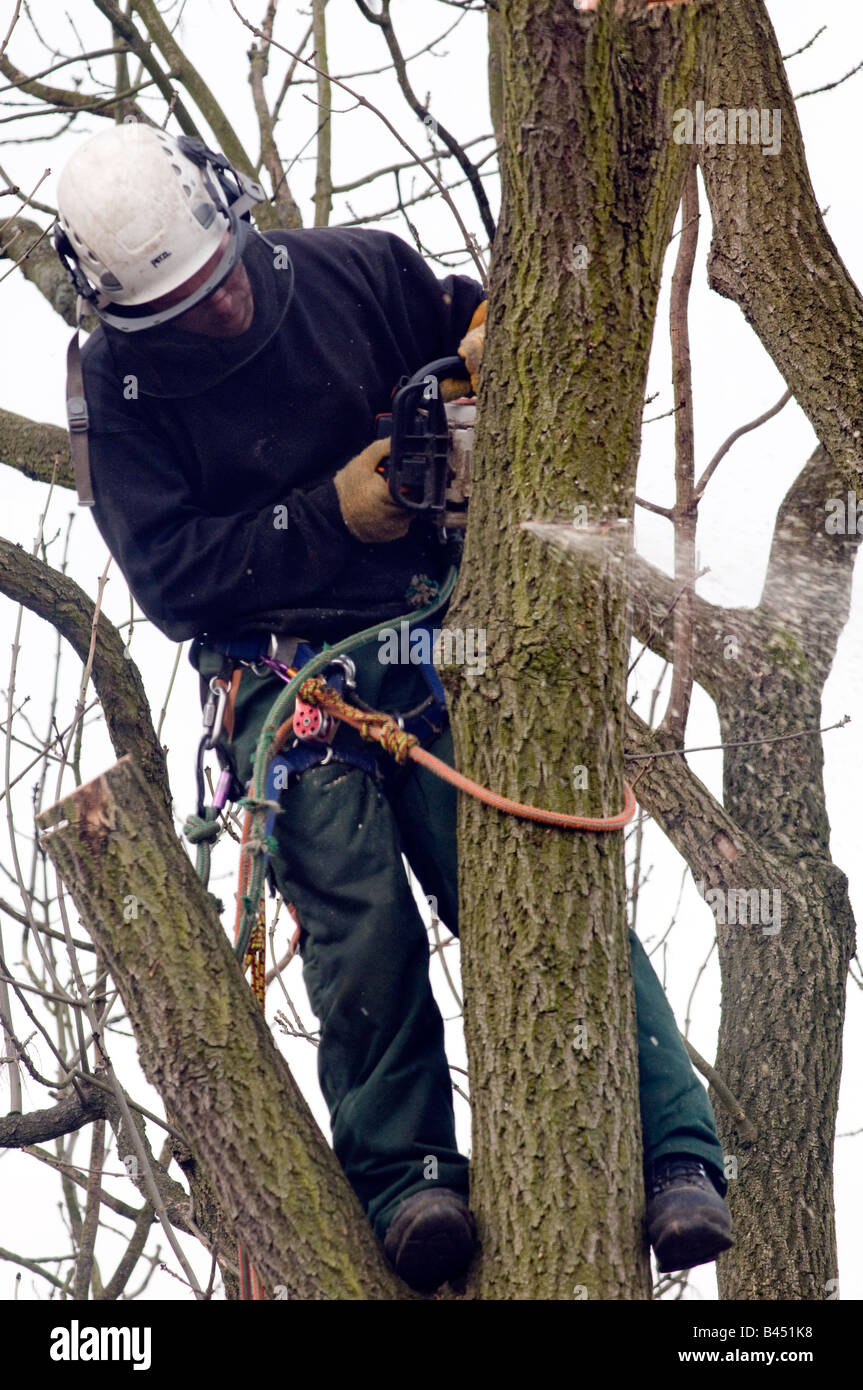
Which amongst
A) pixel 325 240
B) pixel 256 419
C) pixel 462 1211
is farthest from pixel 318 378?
pixel 462 1211

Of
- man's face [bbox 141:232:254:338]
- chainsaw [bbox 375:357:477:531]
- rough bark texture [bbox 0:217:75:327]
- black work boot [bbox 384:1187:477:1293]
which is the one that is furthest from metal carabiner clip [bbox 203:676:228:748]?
rough bark texture [bbox 0:217:75:327]

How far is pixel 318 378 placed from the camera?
9.02 ft

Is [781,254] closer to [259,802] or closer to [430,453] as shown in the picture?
[430,453]

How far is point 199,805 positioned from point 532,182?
125 centimetres

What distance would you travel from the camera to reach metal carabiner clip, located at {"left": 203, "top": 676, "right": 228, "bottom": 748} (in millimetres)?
2672

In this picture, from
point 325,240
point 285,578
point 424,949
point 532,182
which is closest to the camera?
point 532,182

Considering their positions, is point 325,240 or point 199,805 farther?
point 325,240

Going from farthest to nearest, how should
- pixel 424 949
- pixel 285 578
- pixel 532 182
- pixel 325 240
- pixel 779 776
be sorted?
pixel 779 776 → pixel 325 240 → pixel 285 578 → pixel 424 949 → pixel 532 182

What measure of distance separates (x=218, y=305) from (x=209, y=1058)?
1414 millimetres

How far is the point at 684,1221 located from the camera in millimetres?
1970

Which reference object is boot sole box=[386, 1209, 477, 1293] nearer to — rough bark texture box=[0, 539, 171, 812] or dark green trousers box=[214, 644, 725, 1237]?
dark green trousers box=[214, 644, 725, 1237]

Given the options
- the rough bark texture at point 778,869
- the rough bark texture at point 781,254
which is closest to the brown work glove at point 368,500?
the rough bark texture at point 781,254
